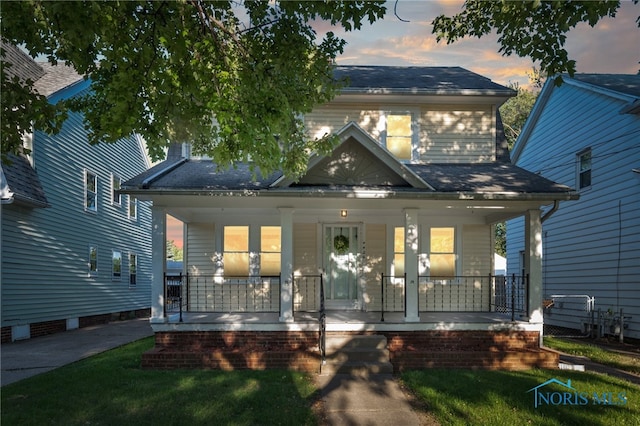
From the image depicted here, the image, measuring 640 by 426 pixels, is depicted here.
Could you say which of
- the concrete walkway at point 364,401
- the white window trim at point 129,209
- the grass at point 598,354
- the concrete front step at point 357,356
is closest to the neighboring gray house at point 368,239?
the concrete front step at point 357,356

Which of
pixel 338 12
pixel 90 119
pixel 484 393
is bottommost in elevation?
pixel 484 393

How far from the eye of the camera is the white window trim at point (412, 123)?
11391mm

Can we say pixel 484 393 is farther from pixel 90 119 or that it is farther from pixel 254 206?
pixel 90 119

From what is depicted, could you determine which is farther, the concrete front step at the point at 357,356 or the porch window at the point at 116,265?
the porch window at the point at 116,265

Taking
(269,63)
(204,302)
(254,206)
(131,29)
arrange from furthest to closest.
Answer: (204,302), (254,206), (269,63), (131,29)

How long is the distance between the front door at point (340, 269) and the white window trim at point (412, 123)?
2.42 metres

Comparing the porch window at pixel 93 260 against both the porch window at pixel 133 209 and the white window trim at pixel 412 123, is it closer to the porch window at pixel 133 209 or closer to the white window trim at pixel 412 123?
the porch window at pixel 133 209

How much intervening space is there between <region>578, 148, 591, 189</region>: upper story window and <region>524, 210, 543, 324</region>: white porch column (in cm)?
596

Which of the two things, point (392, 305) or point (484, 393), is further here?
point (392, 305)

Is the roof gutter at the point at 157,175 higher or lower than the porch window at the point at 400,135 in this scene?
lower

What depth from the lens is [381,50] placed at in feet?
39.5

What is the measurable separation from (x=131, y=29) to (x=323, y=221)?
22.0 feet

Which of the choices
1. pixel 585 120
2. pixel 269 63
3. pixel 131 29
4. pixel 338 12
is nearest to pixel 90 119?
pixel 131 29

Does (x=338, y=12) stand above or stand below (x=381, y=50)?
below
